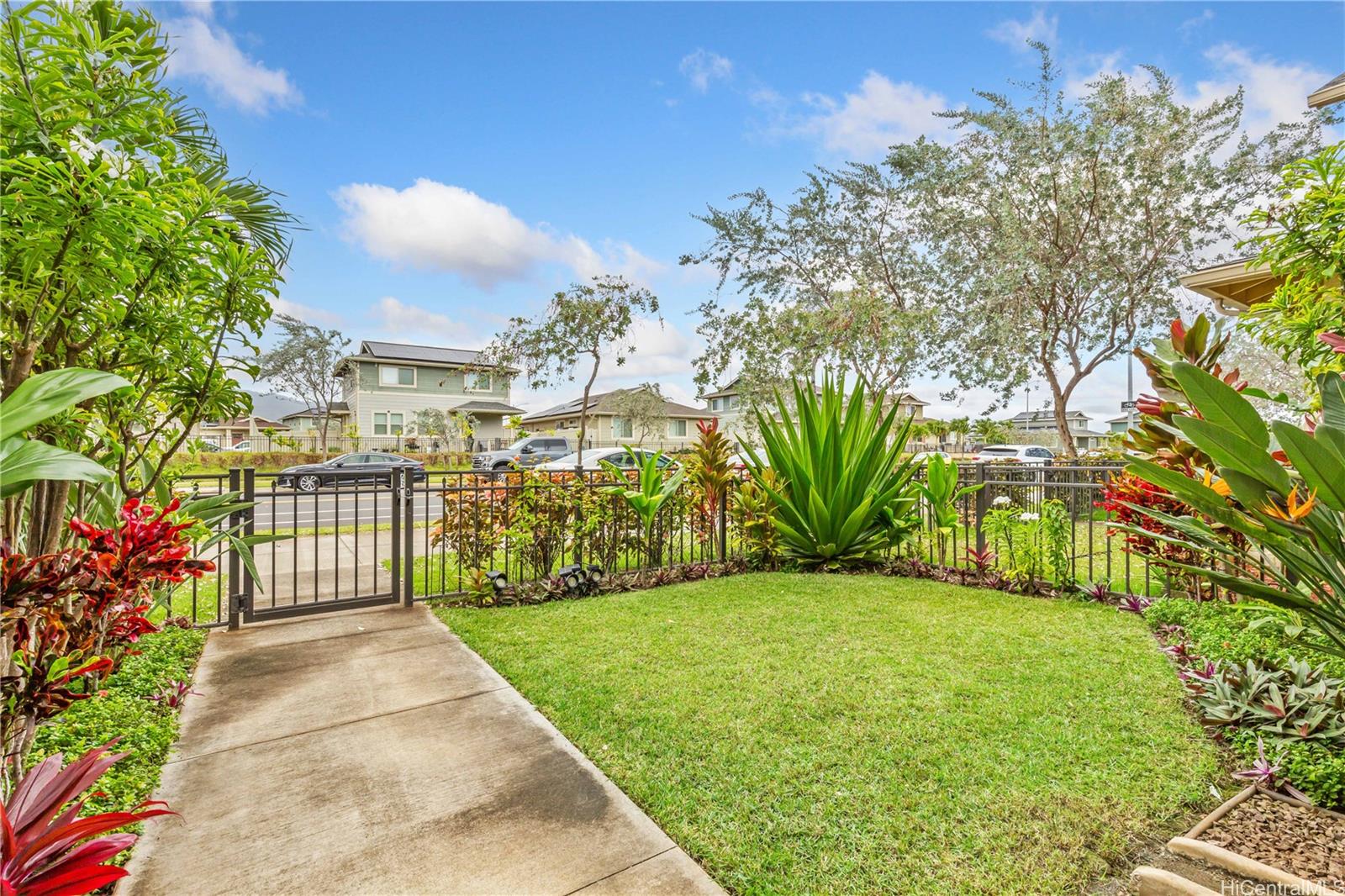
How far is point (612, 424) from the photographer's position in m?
34.6

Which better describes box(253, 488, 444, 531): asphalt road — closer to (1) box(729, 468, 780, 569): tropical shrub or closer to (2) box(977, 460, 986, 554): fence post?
(1) box(729, 468, 780, 569): tropical shrub

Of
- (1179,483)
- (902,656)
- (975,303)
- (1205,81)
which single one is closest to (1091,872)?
(1179,483)

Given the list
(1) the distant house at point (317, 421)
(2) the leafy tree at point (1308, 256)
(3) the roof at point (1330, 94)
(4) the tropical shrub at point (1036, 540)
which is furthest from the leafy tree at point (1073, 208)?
(1) the distant house at point (317, 421)

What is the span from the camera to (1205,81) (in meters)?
10.9

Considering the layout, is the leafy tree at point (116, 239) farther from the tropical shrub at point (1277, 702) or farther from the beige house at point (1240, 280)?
the beige house at point (1240, 280)

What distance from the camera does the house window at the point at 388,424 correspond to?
29.8m

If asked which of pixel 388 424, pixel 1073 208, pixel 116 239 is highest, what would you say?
pixel 1073 208

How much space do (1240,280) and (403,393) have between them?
3132 cm

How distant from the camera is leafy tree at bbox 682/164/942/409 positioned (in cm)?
1374

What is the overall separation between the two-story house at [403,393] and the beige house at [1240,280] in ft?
83.1

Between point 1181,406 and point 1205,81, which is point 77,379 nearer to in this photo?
point 1181,406

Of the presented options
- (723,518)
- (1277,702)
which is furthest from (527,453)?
(1277,702)

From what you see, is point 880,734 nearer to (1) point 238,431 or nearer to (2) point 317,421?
(2) point 317,421

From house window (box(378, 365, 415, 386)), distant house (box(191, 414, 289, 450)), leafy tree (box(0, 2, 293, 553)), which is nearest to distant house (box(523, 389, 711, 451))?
house window (box(378, 365, 415, 386))
